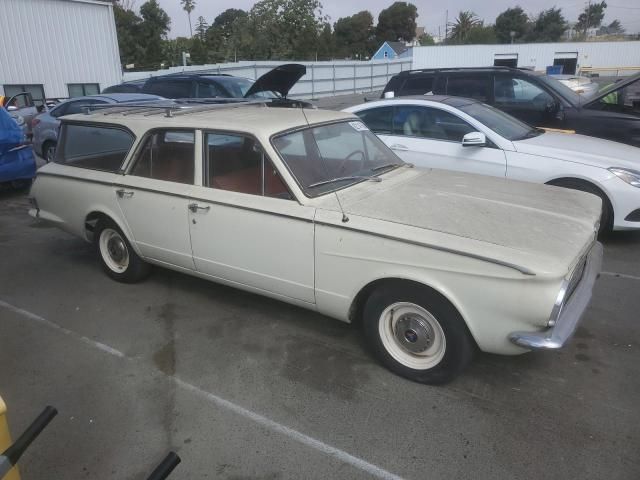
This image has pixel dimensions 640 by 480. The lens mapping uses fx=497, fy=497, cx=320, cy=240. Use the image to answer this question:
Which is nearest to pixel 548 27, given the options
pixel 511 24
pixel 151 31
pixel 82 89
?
pixel 511 24

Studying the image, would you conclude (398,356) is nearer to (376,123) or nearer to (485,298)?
(485,298)

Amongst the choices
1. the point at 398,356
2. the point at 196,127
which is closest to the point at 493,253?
the point at 398,356

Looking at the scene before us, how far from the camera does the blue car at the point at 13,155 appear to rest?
7.78 meters

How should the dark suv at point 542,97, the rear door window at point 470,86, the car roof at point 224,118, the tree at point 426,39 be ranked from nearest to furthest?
the car roof at point 224,118 → the dark suv at point 542,97 → the rear door window at point 470,86 → the tree at point 426,39

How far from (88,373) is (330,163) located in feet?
7.44

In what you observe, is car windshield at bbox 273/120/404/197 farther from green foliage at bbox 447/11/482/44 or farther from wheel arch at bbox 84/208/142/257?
green foliage at bbox 447/11/482/44

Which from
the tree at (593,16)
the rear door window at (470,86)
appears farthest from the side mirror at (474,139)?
the tree at (593,16)

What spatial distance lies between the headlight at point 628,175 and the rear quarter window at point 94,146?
4.78m

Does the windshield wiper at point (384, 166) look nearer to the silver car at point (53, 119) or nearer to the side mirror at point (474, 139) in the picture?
the side mirror at point (474, 139)

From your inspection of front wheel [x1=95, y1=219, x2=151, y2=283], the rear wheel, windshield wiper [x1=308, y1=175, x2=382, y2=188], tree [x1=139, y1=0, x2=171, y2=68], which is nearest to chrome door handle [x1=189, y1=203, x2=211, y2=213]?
windshield wiper [x1=308, y1=175, x2=382, y2=188]

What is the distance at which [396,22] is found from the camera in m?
83.2

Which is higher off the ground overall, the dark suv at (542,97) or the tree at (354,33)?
the tree at (354,33)

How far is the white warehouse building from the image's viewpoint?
130ft

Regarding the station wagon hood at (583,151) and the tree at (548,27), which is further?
the tree at (548,27)
